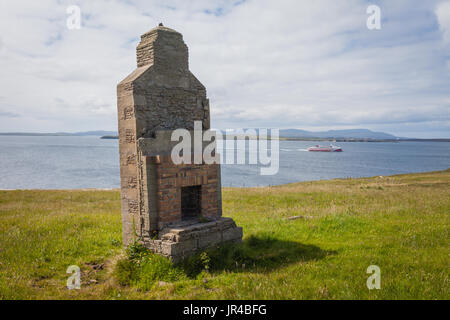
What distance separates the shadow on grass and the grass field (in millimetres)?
28

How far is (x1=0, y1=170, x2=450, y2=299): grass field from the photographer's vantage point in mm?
5719

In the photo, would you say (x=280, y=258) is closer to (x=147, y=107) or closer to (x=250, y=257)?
(x=250, y=257)

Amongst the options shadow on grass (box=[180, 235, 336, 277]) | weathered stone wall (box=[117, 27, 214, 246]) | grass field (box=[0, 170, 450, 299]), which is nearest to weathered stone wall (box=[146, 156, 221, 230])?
weathered stone wall (box=[117, 27, 214, 246])

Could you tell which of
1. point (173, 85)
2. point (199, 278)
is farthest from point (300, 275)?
point (173, 85)

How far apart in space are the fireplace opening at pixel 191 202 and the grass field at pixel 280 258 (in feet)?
5.60

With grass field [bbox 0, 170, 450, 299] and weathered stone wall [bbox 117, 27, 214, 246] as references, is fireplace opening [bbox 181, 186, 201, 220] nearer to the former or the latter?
weathered stone wall [bbox 117, 27, 214, 246]

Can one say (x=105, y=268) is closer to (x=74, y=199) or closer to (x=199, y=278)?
(x=199, y=278)

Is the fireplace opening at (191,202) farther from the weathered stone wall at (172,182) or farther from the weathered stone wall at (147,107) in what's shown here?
the weathered stone wall at (147,107)

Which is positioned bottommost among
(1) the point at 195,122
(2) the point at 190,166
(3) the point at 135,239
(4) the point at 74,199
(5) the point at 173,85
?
(4) the point at 74,199

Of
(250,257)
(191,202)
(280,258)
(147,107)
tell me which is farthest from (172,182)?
(280,258)

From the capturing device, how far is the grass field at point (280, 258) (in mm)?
5719

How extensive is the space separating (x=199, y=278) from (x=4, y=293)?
374 centimetres

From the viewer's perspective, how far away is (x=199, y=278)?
21.4 ft
